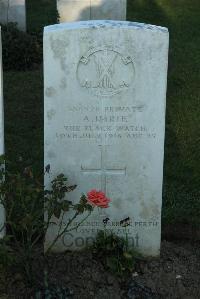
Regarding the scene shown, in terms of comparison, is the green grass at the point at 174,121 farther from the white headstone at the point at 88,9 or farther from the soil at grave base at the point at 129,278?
the white headstone at the point at 88,9

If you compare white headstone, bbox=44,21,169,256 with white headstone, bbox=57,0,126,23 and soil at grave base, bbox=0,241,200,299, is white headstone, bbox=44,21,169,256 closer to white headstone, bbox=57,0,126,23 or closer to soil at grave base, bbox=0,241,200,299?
soil at grave base, bbox=0,241,200,299

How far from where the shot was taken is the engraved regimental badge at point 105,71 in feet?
12.3

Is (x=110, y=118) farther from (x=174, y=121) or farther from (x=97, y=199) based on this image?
(x=174, y=121)

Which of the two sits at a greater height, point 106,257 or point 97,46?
point 97,46

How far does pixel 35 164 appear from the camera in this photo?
5613 millimetres

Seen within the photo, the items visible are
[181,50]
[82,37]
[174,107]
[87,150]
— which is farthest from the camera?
[181,50]

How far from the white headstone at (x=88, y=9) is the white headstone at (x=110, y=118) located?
17.8 feet

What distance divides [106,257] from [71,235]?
0.92 feet

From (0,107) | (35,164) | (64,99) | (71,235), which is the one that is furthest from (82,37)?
(35,164)

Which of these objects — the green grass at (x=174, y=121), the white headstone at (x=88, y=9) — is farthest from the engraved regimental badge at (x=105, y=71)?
the white headstone at (x=88, y=9)

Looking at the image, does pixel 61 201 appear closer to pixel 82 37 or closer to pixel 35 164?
pixel 82 37

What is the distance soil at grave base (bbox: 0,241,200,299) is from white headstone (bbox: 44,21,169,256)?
0.37 feet

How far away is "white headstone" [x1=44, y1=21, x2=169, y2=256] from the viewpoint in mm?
3738

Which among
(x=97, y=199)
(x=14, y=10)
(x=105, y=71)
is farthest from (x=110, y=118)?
(x=14, y=10)
